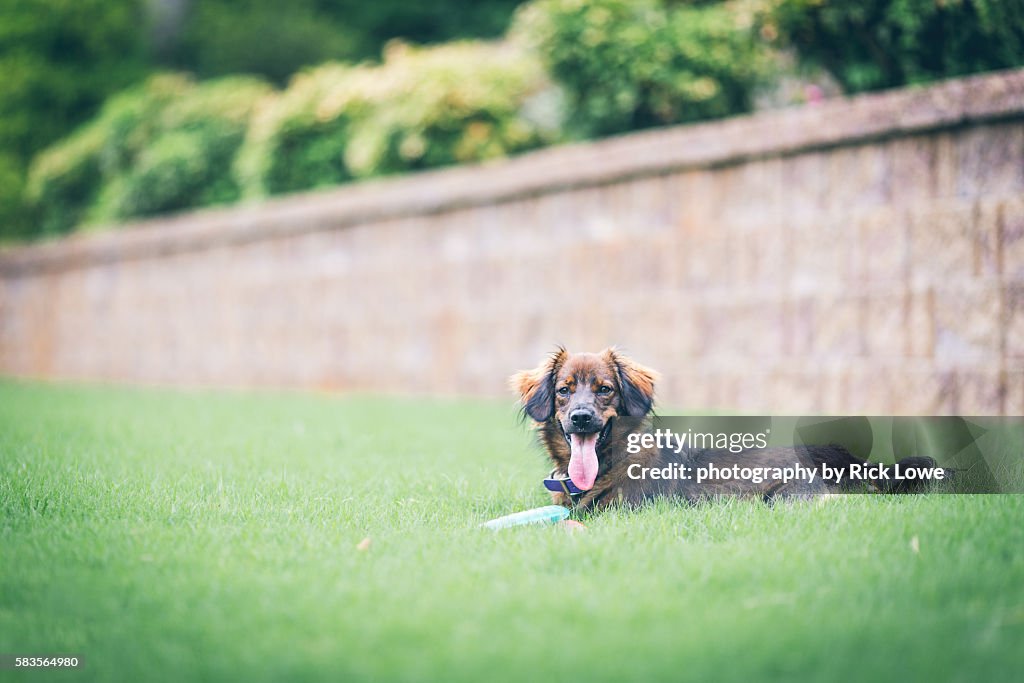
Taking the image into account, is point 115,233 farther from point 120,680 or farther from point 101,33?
point 120,680

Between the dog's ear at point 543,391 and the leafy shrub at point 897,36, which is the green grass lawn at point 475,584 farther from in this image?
the leafy shrub at point 897,36

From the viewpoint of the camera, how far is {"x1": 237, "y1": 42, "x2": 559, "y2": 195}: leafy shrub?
11.4 metres

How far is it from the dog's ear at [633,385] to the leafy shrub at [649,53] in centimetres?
562

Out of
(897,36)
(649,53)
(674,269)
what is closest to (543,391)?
(674,269)

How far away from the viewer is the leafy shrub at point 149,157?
15.1 metres

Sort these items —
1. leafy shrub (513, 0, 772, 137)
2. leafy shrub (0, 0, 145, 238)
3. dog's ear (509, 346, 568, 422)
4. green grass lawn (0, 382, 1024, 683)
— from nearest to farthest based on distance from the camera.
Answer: green grass lawn (0, 382, 1024, 683)
dog's ear (509, 346, 568, 422)
leafy shrub (513, 0, 772, 137)
leafy shrub (0, 0, 145, 238)

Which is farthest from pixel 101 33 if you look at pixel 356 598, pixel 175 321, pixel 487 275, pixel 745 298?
pixel 356 598

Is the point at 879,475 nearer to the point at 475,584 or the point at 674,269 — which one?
the point at 475,584

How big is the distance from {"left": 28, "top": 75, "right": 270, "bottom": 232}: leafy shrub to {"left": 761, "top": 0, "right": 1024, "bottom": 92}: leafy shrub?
348 inches

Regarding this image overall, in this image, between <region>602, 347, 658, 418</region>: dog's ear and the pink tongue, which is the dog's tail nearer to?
<region>602, 347, 658, 418</region>: dog's ear

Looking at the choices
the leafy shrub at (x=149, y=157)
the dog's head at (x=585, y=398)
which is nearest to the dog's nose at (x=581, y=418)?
the dog's head at (x=585, y=398)

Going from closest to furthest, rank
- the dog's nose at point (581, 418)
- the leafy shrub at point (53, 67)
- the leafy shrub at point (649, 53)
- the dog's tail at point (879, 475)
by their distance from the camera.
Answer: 1. the dog's nose at point (581, 418)
2. the dog's tail at point (879, 475)
3. the leafy shrub at point (649, 53)
4. the leafy shrub at point (53, 67)

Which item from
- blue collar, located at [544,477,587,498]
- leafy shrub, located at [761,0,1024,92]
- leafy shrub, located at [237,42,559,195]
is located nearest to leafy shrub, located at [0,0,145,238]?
leafy shrub, located at [237,42,559,195]

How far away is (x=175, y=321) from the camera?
13867mm
